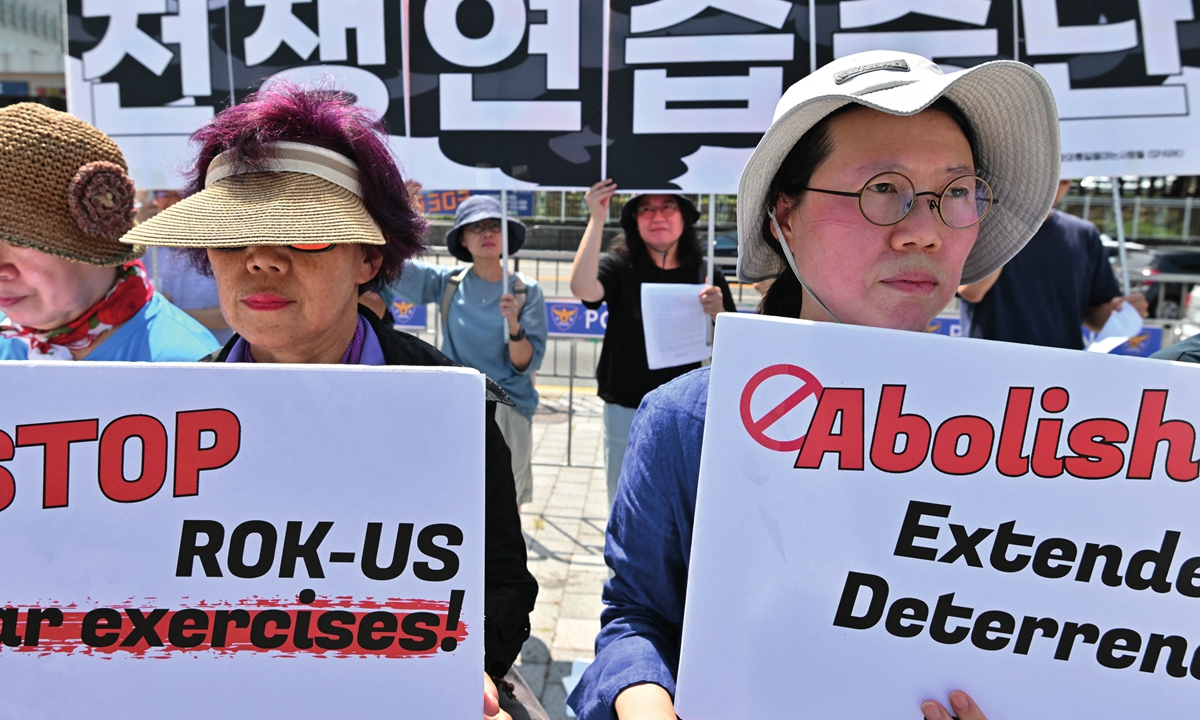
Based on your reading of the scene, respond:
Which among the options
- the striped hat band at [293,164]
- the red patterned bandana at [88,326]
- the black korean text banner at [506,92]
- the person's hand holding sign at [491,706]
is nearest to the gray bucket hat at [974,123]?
the striped hat band at [293,164]

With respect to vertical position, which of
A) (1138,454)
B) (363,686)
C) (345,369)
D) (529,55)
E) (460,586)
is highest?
(529,55)

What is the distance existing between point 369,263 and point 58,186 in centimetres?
70

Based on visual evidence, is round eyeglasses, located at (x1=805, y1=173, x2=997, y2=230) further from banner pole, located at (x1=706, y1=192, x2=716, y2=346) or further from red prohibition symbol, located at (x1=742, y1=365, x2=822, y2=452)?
banner pole, located at (x1=706, y1=192, x2=716, y2=346)

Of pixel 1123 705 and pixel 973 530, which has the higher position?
pixel 973 530

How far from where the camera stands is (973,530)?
1007mm

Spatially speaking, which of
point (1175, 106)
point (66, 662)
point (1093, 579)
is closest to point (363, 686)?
point (66, 662)

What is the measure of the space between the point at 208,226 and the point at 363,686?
796mm

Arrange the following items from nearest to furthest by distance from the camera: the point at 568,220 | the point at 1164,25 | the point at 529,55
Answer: the point at 1164,25
the point at 529,55
the point at 568,220

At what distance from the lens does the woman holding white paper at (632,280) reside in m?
3.65

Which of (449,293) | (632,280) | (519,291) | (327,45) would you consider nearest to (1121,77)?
(632,280)

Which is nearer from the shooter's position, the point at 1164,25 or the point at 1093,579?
the point at 1093,579

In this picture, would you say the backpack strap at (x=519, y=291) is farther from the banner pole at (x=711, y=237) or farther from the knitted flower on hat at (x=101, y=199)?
the knitted flower on hat at (x=101, y=199)

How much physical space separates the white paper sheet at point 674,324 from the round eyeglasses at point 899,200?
2.40 metres

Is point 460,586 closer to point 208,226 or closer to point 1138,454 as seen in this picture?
point 208,226
